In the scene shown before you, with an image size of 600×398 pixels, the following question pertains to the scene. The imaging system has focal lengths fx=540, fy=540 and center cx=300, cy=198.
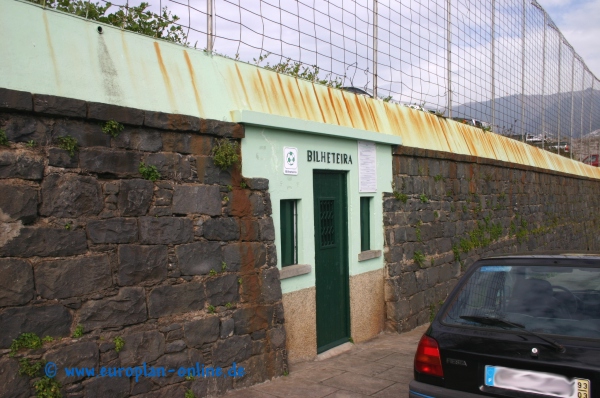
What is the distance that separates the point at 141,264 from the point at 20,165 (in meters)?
1.17

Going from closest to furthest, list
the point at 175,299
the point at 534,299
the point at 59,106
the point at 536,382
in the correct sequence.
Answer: the point at 536,382 < the point at 534,299 < the point at 59,106 < the point at 175,299

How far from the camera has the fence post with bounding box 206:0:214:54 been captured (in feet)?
17.7

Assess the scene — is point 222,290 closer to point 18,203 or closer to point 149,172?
point 149,172

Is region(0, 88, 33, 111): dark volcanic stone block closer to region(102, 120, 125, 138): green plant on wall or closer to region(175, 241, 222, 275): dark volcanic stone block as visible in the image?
region(102, 120, 125, 138): green plant on wall

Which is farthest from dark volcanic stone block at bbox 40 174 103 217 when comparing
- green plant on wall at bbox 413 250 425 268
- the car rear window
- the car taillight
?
green plant on wall at bbox 413 250 425 268

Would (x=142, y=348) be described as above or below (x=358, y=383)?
above

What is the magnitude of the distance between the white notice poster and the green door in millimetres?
323

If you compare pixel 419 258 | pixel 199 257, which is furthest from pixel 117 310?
pixel 419 258

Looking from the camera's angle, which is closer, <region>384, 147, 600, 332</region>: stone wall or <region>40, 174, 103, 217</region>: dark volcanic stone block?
<region>40, 174, 103, 217</region>: dark volcanic stone block

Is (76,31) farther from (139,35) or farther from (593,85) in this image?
(593,85)

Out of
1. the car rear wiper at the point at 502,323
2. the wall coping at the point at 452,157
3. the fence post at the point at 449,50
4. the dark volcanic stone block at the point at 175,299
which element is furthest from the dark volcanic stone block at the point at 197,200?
the fence post at the point at 449,50

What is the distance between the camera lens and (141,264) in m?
4.26

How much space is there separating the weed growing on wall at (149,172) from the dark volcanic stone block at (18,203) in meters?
0.87

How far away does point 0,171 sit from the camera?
3.51 m
